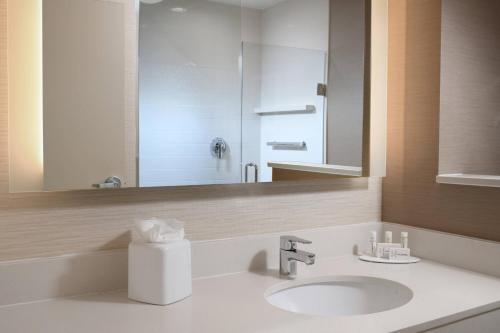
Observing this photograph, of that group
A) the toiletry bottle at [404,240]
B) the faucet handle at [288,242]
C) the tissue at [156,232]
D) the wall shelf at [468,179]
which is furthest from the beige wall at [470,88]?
the tissue at [156,232]

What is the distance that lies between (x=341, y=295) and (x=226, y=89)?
716 mm

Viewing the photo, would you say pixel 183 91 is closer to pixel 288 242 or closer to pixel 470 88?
pixel 288 242

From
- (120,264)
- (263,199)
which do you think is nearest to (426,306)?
(263,199)

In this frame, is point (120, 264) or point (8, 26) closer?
point (8, 26)

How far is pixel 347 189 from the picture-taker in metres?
1.70

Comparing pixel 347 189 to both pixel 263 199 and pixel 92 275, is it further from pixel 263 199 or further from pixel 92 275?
pixel 92 275

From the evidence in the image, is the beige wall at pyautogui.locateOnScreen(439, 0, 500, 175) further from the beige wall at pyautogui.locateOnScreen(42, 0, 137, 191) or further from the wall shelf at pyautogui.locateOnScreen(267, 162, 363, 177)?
the beige wall at pyautogui.locateOnScreen(42, 0, 137, 191)

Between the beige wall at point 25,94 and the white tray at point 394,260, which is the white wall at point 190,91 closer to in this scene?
the beige wall at point 25,94

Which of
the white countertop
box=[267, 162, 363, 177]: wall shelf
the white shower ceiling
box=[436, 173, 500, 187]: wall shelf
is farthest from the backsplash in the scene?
the white shower ceiling

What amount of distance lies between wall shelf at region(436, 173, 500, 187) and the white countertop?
287 millimetres

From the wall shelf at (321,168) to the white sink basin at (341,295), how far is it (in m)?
0.36

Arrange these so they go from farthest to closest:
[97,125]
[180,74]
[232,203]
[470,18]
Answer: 1. [470,18]
2. [232,203]
3. [180,74]
4. [97,125]

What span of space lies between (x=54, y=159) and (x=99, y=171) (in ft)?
0.36

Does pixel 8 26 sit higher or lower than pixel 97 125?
higher
